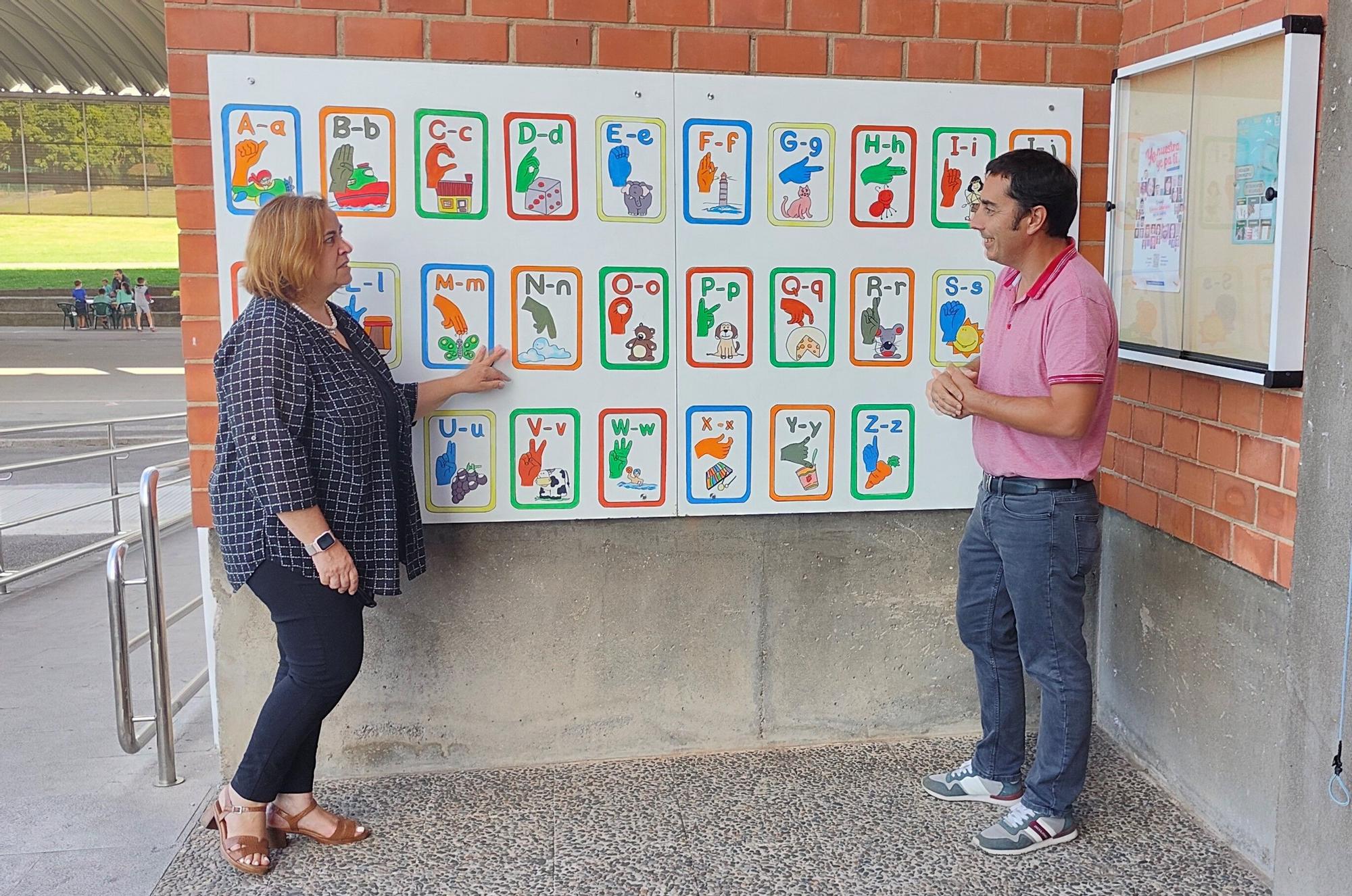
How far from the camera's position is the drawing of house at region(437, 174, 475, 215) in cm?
337

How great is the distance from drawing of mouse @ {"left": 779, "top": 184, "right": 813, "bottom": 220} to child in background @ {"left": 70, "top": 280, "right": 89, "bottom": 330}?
3255 cm

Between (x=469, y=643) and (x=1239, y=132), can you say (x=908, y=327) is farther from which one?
(x=469, y=643)

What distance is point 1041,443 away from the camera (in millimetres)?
3018

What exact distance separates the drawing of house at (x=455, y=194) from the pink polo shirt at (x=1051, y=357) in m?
1.61

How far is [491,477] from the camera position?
11.6 feet

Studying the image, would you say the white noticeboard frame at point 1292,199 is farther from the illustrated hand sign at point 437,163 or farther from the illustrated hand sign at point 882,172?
the illustrated hand sign at point 437,163

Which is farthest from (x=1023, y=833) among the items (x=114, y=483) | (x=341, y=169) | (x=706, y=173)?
(x=114, y=483)

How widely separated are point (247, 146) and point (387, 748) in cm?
192

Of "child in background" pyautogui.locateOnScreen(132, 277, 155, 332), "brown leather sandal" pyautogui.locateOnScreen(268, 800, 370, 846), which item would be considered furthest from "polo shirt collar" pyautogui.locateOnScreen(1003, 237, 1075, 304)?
"child in background" pyautogui.locateOnScreen(132, 277, 155, 332)

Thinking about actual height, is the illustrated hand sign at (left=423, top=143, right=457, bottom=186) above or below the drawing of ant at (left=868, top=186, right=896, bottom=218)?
above

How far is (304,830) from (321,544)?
931 millimetres

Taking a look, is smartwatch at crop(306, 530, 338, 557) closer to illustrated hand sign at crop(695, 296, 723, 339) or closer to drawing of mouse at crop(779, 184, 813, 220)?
illustrated hand sign at crop(695, 296, 723, 339)

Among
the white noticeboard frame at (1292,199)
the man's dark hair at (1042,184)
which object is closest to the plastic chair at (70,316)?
the man's dark hair at (1042,184)

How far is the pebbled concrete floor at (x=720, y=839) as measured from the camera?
2994 mm
